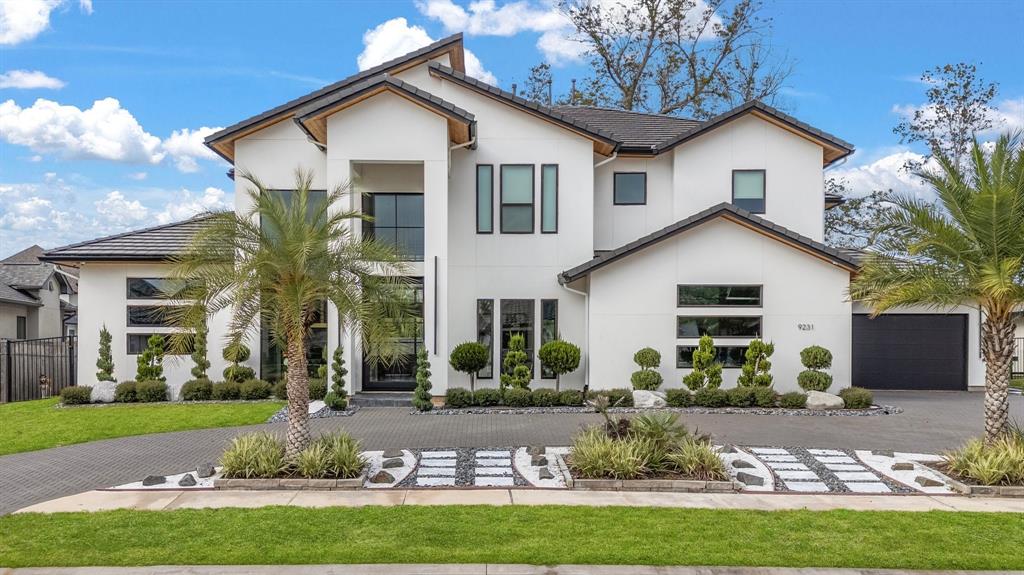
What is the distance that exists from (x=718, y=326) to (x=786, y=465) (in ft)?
21.5

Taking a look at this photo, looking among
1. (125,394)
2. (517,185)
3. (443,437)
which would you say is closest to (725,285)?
(517,185)

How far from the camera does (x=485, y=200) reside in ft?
57.3

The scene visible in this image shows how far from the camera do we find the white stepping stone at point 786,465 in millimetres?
9992

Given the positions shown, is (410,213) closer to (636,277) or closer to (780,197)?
(636,277)

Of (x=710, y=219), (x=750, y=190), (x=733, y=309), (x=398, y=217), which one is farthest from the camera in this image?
(x=750, y=190)

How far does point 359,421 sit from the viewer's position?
45.0 feet

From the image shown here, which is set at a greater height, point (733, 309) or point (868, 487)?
point (733, 309)

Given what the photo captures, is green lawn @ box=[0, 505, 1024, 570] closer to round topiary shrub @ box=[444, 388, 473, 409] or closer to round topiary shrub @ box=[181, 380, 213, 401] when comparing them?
round topiary shrub @ box=[444, 388, 473, 409]

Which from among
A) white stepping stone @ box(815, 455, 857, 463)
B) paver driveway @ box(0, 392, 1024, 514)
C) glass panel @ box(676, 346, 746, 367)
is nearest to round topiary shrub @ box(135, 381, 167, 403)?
paver driveway @ box(0, 392, 1024, 514)

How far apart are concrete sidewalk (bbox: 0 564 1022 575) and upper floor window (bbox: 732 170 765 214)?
13.4m

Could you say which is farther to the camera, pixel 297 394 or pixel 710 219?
pixel 710 219

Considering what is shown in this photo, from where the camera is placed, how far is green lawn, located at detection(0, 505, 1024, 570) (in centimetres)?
630

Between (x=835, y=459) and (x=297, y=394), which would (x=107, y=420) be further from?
(x=835, y=459)

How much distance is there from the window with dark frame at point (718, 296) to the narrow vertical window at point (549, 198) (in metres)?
3.54
